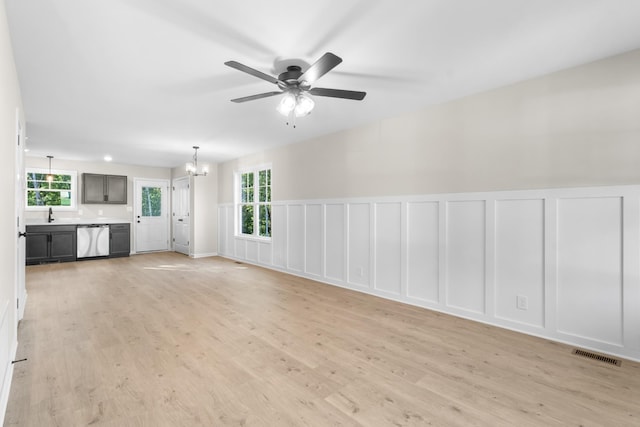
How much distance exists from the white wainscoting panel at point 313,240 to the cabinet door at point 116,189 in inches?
229

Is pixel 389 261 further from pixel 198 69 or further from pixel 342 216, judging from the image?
pixel 198 69

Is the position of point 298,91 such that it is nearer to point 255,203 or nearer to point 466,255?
point 466,255

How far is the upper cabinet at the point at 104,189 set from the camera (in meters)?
7.55

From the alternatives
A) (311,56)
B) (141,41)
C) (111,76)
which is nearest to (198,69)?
(141,41)

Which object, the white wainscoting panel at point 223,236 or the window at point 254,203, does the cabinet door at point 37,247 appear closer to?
the white wainscoting panel at point 223,236

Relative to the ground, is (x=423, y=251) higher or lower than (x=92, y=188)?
lower

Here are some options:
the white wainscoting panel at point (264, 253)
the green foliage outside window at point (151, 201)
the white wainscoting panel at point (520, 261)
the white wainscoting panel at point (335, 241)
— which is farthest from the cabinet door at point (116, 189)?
the white wainscoting panel at point (520, 261)

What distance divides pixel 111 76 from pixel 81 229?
5.75 metres

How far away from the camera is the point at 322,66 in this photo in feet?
6.96

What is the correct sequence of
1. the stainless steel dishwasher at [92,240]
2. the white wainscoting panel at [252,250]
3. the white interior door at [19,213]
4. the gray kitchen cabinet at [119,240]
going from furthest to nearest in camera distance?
1. the gray kitchen cabinet at [119,240]
2. the stainless steel dishwasher at [92,240]
3. the white wainscoting panel at [252,250]
4. the white interior door at [19,213]

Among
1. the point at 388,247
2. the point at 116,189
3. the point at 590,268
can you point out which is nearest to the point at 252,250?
the point at 388,247

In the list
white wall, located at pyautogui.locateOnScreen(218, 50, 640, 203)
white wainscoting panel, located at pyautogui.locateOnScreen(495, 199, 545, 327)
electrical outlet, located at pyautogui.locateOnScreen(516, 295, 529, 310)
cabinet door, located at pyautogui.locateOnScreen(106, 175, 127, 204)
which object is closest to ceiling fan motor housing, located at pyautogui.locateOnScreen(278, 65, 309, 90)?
white wall, located at pyautogui.locateOnScreen(218, 50, 640, 203)

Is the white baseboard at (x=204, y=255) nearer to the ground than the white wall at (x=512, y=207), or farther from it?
nearer to the ground

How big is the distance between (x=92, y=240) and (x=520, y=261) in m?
8.56
